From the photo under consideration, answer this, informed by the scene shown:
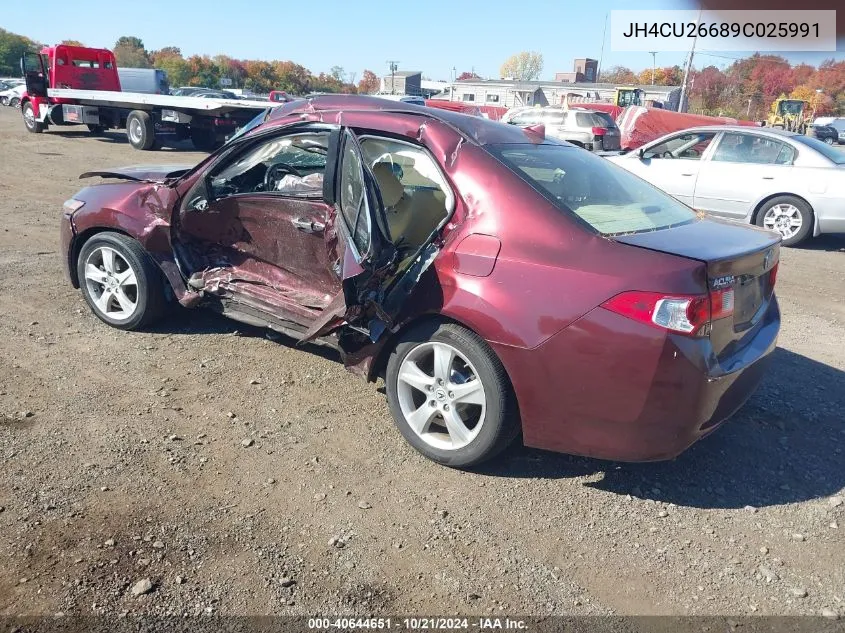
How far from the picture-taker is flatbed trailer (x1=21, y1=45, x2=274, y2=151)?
1784cm

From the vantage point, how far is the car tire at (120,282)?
471cm

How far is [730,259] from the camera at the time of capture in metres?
3.00

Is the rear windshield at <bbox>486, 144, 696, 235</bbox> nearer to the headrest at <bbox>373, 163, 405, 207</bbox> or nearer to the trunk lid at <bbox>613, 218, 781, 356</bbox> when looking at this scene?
the trunk lid at <bbox>613, 218, 781, 356</bbox>

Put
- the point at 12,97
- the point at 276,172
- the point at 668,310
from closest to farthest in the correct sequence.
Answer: the point at 668,310, the point at 276,172, the point at 12,97

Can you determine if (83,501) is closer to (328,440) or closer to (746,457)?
(328,440)

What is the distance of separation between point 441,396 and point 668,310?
116cm

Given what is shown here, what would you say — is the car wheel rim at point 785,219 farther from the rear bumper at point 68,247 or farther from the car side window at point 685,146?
the rear bumper at point 68,247

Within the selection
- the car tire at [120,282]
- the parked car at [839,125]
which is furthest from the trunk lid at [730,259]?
the parked car at [839,125]

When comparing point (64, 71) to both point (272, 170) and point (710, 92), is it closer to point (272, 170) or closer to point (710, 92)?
point (272, 170)

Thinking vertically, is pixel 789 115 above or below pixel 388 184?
above

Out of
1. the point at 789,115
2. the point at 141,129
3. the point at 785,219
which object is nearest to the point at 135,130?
the point at 141,129

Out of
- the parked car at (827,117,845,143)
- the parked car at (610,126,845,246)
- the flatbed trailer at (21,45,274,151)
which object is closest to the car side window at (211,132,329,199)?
the parked car at (610,126,845,246)

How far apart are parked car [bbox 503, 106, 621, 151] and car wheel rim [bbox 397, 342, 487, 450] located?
17.5 m

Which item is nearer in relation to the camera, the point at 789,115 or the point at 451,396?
the point at 451,396
